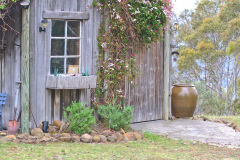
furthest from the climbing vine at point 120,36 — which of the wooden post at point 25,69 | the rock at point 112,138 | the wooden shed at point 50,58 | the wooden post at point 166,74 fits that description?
the wooden post at point 25,69

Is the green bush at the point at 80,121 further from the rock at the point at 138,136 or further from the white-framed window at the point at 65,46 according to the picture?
the white-framed window at the point at 65,46

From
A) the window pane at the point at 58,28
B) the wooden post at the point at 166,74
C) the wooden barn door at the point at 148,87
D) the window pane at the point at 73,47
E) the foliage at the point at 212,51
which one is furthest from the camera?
the foliage at the point at 212,51

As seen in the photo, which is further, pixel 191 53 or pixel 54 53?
pixel 191 53

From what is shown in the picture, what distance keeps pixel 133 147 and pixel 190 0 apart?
15.4 metres

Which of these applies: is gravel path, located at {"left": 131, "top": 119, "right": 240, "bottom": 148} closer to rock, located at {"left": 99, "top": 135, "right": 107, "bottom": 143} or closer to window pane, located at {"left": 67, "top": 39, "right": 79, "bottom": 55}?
rock, located at {"left": 99, "top": 135, "right": 107, "bottom": 143}

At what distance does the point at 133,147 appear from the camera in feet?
20.5

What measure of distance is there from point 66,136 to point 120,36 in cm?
274

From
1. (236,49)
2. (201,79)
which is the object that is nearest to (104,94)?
(236,49)

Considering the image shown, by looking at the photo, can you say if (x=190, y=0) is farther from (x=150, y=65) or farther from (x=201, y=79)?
(x=150, y=65)

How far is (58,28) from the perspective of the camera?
24.8 ft

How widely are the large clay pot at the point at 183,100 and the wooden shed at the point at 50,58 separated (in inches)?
111

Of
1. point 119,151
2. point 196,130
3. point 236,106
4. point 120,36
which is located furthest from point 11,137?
point 236,106

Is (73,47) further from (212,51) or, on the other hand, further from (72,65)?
(212,51)

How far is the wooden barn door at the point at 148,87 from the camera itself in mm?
8789
